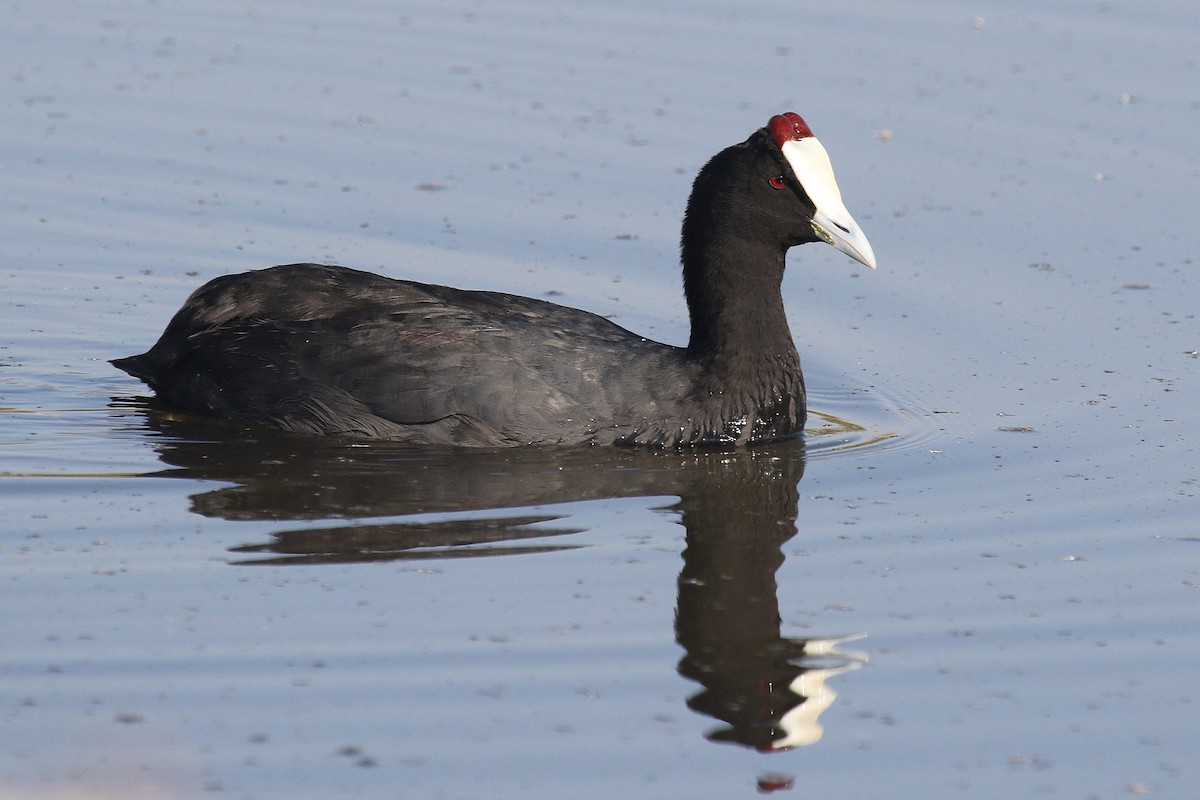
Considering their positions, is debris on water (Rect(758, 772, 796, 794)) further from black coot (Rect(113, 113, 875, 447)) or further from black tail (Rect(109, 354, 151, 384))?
black tail (Rect(109, 354, 151, 384))

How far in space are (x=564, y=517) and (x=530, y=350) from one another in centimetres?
90

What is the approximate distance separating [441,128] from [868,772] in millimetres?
6882

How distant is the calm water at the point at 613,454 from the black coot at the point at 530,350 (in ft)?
0.53

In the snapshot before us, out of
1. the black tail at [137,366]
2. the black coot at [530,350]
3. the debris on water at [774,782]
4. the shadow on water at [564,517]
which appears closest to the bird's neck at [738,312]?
the black coot at [530,350]

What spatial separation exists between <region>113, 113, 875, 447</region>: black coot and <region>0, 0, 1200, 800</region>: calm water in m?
0.16

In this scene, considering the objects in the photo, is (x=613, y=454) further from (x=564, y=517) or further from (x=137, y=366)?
(x=137, y=366)

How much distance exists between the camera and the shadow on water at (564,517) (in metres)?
4.91

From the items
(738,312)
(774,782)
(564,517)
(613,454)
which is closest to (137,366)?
(613,454)

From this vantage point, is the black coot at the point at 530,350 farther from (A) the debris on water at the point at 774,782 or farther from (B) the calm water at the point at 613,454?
(A) the debris on water at the point at 774,782

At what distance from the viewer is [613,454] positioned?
679 cm

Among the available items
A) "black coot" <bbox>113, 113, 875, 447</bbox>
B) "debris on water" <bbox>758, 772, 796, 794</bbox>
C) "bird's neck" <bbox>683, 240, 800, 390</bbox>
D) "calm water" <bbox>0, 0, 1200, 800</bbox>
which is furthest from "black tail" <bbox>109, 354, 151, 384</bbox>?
"debris on water" <bbox>758, 772, 796, 794</bbox>

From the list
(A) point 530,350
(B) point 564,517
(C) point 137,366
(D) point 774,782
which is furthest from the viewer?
(C) point 137,366

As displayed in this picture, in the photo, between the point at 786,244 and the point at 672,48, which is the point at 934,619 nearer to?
the point at 786,244

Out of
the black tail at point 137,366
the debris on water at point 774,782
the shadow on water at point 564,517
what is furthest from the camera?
the black tail at point 137,366
